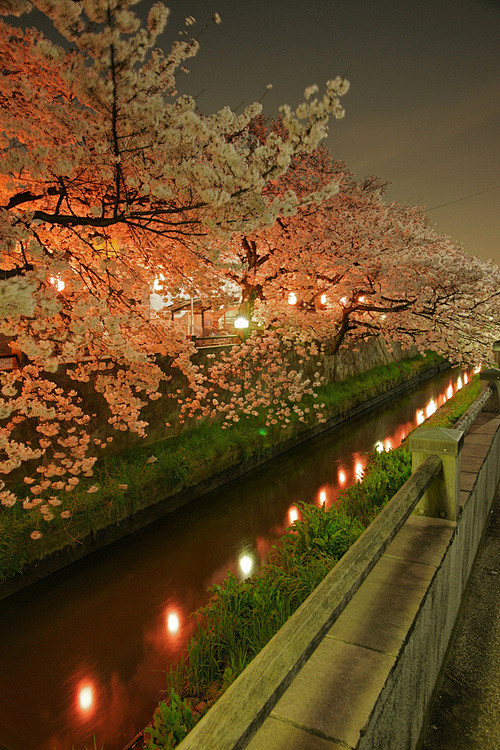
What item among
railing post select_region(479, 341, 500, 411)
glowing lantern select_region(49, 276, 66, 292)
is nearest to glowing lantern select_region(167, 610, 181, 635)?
glowing lantern select_region(49, 276, 66, 292)

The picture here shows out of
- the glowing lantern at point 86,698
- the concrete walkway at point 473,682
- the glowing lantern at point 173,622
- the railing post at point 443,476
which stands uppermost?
the railing post at point 443,476

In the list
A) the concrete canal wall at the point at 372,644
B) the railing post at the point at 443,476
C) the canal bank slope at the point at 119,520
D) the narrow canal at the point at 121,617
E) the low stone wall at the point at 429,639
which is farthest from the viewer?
the canal bank slope at the point at 119,520

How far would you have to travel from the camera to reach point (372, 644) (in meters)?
2.32

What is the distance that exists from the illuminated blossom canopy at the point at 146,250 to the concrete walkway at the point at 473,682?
4455 millimetres

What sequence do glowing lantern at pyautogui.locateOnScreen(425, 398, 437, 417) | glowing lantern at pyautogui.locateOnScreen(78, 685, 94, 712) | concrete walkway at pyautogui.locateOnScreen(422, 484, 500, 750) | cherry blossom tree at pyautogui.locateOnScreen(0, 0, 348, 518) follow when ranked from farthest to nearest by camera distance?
glowing lantern at pyautogui.locateOnScreen(425, 398, 437, 417) → glowing lantern at pyautogui.locateOnScreen(78, 685, 94, 712) → cherry blossom tree at pyautogui.locateOnScreen(0, 0, 348, 518) → concrete walkway at pyautogui.locateOnScreen(422, 484, 500, 750)

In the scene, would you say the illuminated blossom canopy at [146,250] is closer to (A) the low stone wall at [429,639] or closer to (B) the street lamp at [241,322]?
(B) the street lamp at [241,322]

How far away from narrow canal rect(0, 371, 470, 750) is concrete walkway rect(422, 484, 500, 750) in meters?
3.80

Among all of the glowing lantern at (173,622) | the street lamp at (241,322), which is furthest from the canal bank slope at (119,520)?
the street lamp at (241,322)

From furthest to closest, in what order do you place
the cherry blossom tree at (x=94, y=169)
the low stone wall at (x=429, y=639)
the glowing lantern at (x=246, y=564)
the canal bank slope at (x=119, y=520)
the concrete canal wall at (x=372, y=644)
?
the glowing lantern at (x=246, y=564)
the canal bank slope at (x=119, y=520)
the cherry blossom tree at (x=94, y=169)
the low stone wall at (x=429, y=639)
the concrete canal wall at (x=372, y=644)

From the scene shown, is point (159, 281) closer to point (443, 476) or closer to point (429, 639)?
point (443, 476)

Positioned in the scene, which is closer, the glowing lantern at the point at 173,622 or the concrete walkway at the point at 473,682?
the concrete walkway at the point at 473,682

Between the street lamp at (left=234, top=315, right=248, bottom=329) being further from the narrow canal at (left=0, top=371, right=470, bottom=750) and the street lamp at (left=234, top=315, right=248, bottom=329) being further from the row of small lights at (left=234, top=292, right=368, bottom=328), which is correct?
the narrow canal at (left=0, top=371, right=470, bottom=750)

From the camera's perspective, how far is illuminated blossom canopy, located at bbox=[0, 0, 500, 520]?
457 centimetres

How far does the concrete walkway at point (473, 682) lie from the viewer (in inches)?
114
